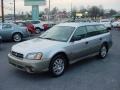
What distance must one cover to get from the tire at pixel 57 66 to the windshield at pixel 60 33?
28.6 inches

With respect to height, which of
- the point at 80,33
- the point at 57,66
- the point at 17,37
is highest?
the point at 80,33

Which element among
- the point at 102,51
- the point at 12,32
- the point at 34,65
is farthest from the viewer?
the point at 12,32

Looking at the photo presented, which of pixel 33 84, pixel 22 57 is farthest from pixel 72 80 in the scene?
pixel 22 57

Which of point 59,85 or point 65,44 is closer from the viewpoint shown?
point 59,85

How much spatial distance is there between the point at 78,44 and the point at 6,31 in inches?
369

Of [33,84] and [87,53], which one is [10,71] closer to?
[33,84]

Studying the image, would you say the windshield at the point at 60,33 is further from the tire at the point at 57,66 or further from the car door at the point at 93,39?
the car door at the point at 93,39

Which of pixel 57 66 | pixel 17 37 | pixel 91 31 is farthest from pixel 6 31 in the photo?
pixel 57 66

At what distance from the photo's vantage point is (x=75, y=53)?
7656 mm

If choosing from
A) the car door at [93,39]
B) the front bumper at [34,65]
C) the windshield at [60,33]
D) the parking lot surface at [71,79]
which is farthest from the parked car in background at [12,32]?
the front bumper at [34,65]

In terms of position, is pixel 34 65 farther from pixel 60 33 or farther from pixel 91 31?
pixel 91 31

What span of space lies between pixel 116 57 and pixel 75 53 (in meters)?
3.27

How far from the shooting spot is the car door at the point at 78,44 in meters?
7.57

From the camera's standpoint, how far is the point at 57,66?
7.02 meters
